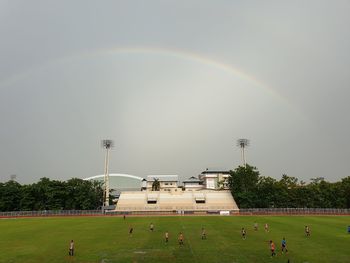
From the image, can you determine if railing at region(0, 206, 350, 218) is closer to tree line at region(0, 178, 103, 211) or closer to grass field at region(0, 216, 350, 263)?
tree line at region(0, 178, 103, 211)

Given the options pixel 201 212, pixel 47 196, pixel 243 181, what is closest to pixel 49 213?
pixel 47 196

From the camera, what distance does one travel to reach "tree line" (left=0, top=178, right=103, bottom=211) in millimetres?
108000

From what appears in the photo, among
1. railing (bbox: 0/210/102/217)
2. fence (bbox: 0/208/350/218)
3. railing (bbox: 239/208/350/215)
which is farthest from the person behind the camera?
railing (bbox: 0/210/102/217)

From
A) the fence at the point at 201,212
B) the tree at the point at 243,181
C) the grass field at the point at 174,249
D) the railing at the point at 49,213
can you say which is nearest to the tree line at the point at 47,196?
the railing at the point at 49,213

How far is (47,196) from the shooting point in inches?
4274

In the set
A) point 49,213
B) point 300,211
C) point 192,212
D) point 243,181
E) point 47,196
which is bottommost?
point 49,213

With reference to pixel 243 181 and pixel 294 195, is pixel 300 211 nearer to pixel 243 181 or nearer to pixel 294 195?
pixel 294 195

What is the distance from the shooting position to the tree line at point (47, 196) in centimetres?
10800

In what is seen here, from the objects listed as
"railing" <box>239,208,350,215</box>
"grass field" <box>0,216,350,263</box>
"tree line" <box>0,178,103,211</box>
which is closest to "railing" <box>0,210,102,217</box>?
"tree line" <box>0,178,103,211</box>

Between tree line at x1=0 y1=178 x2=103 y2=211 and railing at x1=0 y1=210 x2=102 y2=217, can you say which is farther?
tree line at x1=0 y1=178 x2=103 y2=211

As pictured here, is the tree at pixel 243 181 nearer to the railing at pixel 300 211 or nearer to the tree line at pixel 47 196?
the railing at pixel 300 211

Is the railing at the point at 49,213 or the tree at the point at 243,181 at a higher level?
the tree at the point at 243,181

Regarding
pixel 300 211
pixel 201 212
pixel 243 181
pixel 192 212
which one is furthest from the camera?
pixel 243 181

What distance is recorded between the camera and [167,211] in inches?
4144
